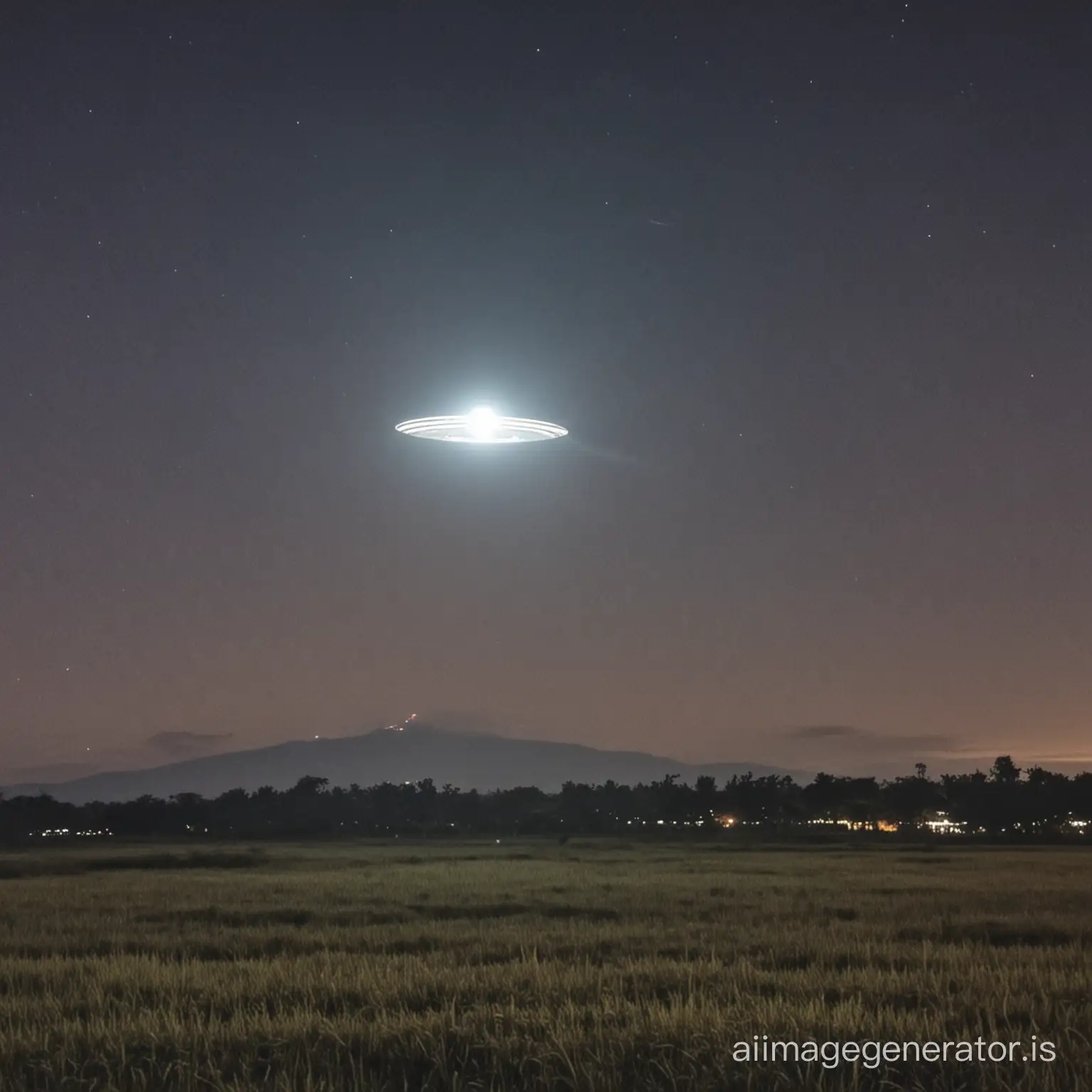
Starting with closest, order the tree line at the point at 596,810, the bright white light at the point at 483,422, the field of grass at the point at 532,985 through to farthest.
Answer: the field of grass at the point at 532,985 < the bright white light at the point at 483,422 < the tree line at the point at 596,810

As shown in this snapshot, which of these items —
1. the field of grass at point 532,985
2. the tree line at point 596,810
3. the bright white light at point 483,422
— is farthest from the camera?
the tree line at point 596,810

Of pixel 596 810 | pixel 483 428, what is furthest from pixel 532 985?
pixel 596 810

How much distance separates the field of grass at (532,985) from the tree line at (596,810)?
83758 mm

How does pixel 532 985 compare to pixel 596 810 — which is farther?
pixel 596 810

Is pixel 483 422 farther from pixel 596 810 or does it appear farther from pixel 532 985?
pixel 596 810

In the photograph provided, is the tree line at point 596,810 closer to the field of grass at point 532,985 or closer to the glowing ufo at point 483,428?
the field of grass at point 532,985

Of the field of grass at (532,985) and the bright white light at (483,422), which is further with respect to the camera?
the bright white light at (483,422)

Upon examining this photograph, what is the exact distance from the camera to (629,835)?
95750 millimetres

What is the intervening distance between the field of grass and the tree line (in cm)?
8376

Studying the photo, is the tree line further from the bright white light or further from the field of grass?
the bright white light

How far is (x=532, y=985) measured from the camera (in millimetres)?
12930

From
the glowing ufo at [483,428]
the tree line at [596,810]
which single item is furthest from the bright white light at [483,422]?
the tree line at [596,810]

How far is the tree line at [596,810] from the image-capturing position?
392ft

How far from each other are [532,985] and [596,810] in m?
120
